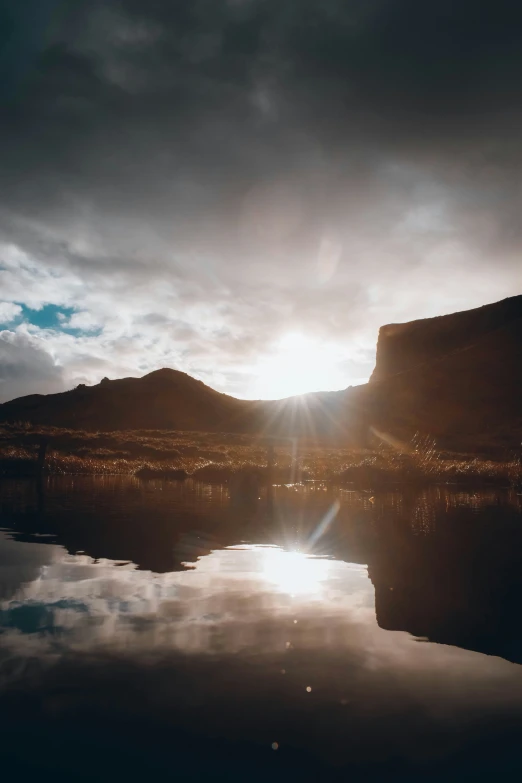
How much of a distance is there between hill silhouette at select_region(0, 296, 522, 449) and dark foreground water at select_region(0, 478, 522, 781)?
58.2 metres

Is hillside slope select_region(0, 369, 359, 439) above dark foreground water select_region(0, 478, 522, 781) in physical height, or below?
above

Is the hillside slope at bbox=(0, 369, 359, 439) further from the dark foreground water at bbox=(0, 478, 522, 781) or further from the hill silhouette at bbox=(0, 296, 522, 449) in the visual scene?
the dark foreground water at bbox=(0, 478, 522, 781)

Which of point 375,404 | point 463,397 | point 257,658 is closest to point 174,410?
point 375,404

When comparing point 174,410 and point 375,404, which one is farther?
point 174,410

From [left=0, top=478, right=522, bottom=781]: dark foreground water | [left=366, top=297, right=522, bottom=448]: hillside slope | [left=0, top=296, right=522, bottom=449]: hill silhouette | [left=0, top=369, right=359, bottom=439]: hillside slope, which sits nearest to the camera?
[left=0, top=478, right=522, bottom=781]: dark foreground water

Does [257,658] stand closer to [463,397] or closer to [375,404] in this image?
[463,397]

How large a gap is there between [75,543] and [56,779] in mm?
7560

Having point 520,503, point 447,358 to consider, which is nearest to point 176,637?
point 520,503

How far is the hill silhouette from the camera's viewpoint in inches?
3270

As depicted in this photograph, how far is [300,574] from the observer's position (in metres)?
8.57

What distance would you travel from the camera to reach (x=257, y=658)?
16.8 ft

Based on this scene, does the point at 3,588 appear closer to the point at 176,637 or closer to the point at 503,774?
the point at 176,637

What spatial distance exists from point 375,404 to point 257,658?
88110 mm

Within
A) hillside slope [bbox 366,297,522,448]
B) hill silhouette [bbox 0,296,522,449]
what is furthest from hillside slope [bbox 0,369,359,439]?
hillside slope [bbox 366,297,522,448]
